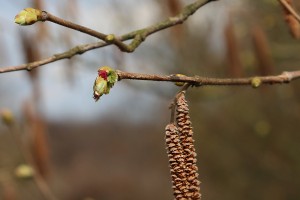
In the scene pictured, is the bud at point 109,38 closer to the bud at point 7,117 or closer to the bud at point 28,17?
the bud at point 28,17

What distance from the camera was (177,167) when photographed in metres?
0.90

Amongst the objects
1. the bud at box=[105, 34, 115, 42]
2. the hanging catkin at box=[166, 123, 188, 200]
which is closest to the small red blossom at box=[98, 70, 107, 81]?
the hanging catkin at box=[166, 123, 188, 200]

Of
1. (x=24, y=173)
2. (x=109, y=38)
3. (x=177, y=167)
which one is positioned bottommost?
(x=177, y=167)

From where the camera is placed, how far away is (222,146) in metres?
6.93

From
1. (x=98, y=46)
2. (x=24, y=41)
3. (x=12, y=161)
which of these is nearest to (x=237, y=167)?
(x=12, y=161)

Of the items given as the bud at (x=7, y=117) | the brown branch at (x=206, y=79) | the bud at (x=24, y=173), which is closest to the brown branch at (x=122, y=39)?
the brown branch at (x=206, y=79)

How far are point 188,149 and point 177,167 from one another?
3 cm

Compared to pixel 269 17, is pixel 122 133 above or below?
above

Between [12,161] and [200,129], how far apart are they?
2.48m

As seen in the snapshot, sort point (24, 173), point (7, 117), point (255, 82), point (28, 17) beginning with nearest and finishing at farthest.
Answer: point (28, 17) → point (255, 82) → point (7, 117) → point (24, 173)

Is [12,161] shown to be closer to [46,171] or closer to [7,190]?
[7,190]

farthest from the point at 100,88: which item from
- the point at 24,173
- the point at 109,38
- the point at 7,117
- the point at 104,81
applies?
the point at 24,173

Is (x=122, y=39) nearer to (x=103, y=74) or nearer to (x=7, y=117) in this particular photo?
(x=103, y=74)

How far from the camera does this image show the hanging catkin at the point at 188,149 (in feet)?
2.95
